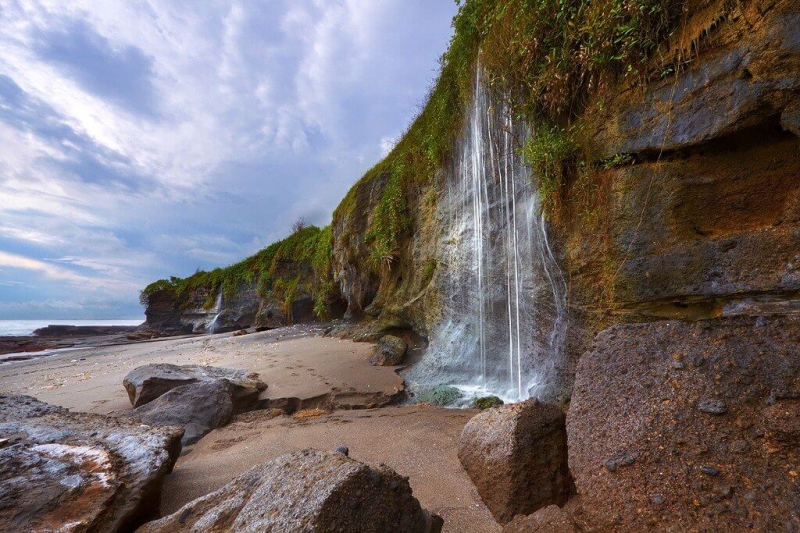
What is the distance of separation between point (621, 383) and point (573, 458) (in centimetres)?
52

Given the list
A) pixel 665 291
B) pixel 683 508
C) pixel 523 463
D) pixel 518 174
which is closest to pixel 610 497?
pixel 683 508

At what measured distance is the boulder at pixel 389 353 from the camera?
7.85 m

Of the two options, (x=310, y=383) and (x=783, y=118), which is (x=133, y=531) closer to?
(x=310, y=383)

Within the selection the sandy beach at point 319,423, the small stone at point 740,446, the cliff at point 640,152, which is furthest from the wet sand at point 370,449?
the cliff at point 640,152

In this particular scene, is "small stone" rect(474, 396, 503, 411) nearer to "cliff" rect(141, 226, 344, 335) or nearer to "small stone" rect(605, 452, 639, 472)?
"small stone" rect(605, 452, 639, 472)

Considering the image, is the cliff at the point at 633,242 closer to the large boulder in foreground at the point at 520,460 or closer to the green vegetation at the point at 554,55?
the green vegetation at the point at 554,55

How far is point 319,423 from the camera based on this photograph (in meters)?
4.35

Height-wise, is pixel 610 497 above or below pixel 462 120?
below

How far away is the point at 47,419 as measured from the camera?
123 inches

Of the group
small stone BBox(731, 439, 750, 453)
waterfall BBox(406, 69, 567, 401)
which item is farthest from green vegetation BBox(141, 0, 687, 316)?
small stone BBox(731, 439, 750, 453)

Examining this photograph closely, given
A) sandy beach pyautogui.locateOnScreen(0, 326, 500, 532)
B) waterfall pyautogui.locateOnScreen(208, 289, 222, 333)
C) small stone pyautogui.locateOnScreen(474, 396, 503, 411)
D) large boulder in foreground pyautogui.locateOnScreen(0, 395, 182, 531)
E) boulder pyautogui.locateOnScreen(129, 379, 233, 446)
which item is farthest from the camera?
waterfall pyautogui.locateOnScreen(208, 289, 222, 333)

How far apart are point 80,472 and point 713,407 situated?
11.8 feet

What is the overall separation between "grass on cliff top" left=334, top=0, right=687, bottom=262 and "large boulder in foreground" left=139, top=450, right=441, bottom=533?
4079mm

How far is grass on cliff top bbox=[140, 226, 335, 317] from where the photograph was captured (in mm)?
16047
